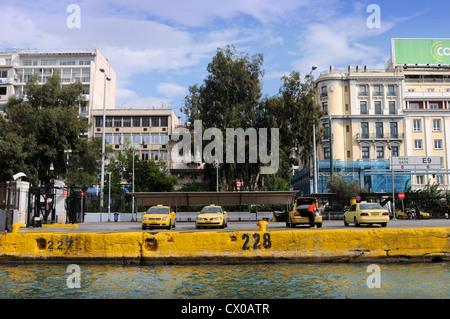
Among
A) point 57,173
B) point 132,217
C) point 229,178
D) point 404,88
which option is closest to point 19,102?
point 57,173

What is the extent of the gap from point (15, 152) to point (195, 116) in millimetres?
16505

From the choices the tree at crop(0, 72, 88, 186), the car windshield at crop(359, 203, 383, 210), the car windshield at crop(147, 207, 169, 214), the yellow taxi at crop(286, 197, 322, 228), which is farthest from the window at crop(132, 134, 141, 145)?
the car windshield at crop(359, 203, 383, 210)

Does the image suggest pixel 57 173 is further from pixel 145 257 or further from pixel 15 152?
pixel 145 257

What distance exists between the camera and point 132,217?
4256 centimetres

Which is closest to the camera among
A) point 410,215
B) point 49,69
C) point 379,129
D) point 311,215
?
point 311,215

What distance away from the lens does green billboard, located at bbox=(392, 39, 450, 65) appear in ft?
234

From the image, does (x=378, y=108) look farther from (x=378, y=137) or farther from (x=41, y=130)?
(x=41, y=130)

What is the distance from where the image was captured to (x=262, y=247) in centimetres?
1177

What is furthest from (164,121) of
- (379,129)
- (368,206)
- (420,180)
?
(368,206)

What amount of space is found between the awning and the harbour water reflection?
2520 cm

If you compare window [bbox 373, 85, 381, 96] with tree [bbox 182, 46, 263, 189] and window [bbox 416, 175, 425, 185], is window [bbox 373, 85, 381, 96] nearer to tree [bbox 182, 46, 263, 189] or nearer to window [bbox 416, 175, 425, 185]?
window [bbox 416, 175, 425, 185]

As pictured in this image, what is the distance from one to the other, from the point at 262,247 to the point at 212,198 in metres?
26.1
